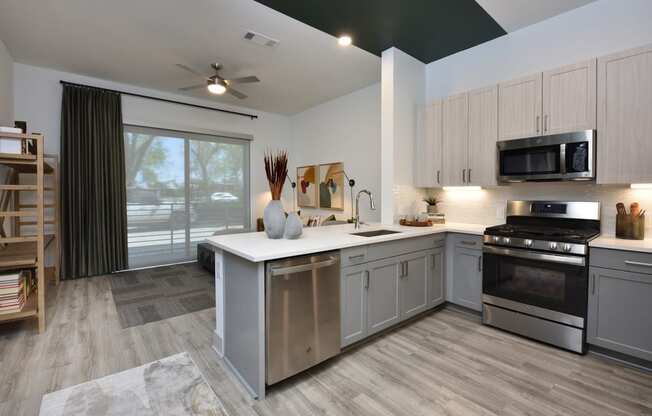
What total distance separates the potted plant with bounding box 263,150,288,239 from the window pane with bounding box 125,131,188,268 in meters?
3.64

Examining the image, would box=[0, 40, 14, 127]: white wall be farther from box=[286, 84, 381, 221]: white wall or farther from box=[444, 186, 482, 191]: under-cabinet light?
box=[444, 186, 482, 191]: under-cabinet light

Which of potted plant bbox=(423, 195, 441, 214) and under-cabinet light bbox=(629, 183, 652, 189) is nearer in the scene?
under-cabinet light bbox=(629, 183, 652, 189)

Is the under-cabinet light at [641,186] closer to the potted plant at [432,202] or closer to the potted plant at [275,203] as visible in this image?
the potted plant at [432,202]

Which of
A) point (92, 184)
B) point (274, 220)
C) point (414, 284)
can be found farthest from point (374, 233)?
point (92, 184)

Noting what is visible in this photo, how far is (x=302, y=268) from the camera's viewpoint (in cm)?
188

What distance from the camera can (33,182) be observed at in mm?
4031

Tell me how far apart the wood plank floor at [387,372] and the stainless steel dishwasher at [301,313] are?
17cm

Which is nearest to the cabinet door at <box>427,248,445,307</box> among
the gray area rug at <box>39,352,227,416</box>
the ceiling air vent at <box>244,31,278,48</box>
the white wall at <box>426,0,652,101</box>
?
the white wall at <box>426,0,652,101</box>

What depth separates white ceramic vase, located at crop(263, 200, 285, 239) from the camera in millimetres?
2182

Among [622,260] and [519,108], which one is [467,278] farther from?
[519,108]

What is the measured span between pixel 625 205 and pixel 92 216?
246 inches

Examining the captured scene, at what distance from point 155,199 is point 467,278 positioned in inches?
191

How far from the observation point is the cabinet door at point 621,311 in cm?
204

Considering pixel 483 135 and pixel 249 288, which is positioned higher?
pixel 483 135
